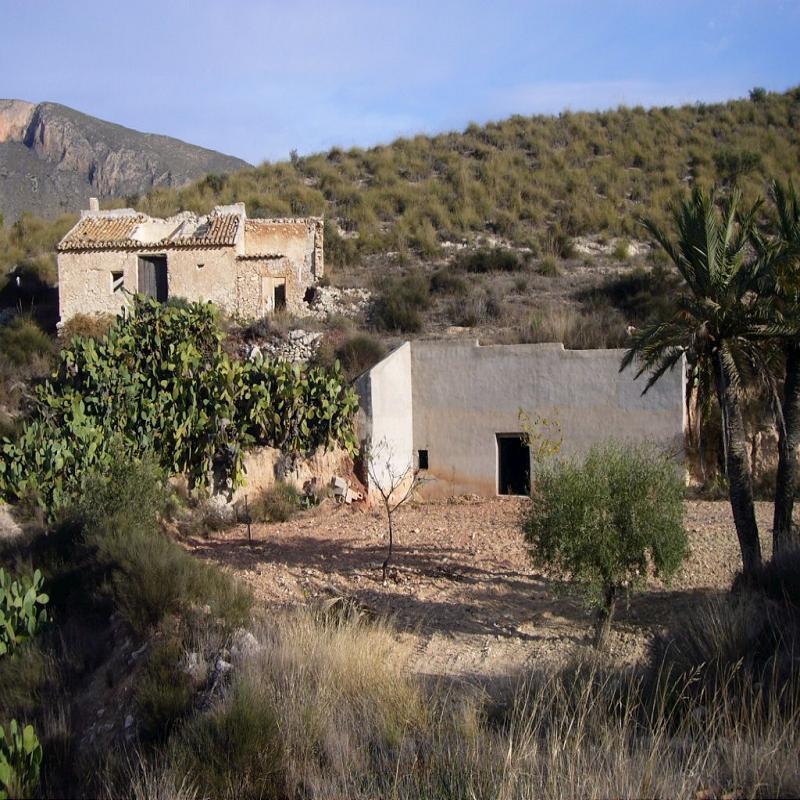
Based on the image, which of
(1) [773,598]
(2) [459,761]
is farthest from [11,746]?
(1) [773,598]

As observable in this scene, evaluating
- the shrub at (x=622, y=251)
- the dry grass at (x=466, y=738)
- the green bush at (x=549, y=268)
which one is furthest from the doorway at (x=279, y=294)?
the dry grass at (x=466, y=738)

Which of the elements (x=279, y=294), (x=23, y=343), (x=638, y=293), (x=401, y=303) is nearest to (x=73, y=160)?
(x=279, y=294)

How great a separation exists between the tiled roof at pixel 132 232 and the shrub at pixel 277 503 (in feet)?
25.6

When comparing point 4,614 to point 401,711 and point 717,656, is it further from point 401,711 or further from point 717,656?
point 717,656

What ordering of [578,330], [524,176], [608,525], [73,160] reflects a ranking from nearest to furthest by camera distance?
[608,525]
[578,330]
[524,176]
[73,160]

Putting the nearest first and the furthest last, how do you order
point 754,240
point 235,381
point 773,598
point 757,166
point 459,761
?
point 459,761, point 773,598, point 754,240, point 235,381, point 757,166

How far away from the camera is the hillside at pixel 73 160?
57344 millimetres

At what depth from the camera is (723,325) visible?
941 centimetres

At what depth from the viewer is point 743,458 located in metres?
9.70

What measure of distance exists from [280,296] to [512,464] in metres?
8.77

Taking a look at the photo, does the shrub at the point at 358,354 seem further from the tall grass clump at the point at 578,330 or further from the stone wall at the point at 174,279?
the tall grass clump at the point at 578,330

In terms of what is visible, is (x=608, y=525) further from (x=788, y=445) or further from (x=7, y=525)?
(x=7, y=525)

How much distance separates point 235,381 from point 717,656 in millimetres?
12210

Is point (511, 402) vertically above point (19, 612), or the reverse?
point (511, 402)
